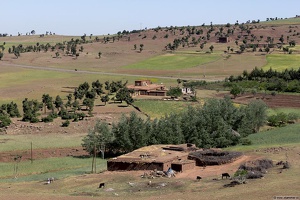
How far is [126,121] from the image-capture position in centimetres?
5506

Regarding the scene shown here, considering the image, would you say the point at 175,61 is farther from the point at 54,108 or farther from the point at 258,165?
the point at 258,165

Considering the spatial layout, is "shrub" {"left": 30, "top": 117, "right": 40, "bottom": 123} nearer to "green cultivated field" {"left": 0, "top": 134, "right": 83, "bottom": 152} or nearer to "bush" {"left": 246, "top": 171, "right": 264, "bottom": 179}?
"green cultivated field" {"left": 0, "top": 134, "right": 83, "bottom": 152}

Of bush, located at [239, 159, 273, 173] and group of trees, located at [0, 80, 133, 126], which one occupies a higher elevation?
bush, located at [239, 159, 273, 173]

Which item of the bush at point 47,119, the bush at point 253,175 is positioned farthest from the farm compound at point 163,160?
the bush at point 47,119

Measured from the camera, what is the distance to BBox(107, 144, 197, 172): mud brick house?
1564 inches

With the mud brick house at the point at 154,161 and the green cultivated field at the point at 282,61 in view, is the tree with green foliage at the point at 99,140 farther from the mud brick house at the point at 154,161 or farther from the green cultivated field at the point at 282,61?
the green cultivated field at the point at 282,61

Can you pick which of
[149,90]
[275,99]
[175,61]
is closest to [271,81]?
[275,99]

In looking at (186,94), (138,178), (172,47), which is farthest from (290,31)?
(138,178)

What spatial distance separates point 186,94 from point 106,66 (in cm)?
6190

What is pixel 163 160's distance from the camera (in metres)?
39.8

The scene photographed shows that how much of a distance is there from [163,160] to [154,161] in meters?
0.68

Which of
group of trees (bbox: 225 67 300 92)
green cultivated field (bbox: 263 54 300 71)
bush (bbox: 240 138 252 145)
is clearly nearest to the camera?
bush (bbox: 240 138 252 145)

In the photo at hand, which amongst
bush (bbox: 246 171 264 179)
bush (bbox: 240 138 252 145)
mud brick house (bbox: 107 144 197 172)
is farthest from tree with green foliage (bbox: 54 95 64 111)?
bush (bbox: 246 171 264 179)

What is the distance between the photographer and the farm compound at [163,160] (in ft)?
131
